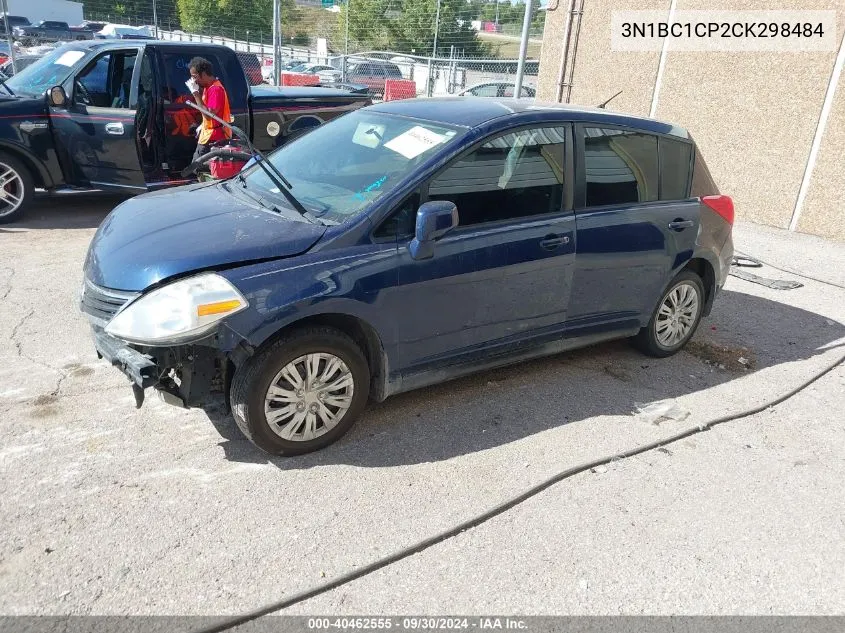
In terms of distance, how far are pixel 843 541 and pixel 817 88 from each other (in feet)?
25.5

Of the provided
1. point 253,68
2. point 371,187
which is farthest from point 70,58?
Result: point 371,187

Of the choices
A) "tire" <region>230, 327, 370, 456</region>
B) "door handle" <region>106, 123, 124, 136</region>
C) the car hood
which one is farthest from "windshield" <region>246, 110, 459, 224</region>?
"door handle" <region>106, 123, 124, 136</region>

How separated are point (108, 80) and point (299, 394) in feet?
19.7

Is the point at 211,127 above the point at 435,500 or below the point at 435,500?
above

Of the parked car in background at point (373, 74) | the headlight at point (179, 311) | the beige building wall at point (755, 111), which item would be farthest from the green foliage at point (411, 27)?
the headlight at point (179, 311)

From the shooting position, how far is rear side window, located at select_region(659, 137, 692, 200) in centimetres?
463

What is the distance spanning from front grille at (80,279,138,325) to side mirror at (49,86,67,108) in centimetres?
481

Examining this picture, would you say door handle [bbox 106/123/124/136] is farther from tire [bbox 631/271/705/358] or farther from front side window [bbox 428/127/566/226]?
tire [bbox 631/271/705/358]

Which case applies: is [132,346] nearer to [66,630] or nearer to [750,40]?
[66,630]

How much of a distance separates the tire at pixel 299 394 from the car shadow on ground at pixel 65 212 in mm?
5246

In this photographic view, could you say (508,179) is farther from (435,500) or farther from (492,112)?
(435,500)

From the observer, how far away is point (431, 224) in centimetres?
336

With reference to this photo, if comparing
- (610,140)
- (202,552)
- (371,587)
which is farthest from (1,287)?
(610,140)

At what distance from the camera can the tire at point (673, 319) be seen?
190 inches
